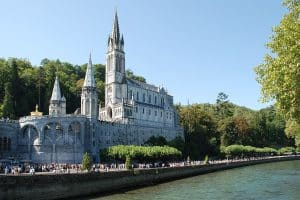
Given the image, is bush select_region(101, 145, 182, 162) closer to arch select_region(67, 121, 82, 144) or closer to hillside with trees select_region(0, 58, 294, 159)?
arch select_region(67, 121, 82, 144)

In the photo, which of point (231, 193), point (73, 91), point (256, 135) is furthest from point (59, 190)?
point (256, 135)

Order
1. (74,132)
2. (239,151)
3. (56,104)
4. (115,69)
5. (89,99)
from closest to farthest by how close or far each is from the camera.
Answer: (74,132) < (89,99) < (56,104) < (115,69) < (239,151)

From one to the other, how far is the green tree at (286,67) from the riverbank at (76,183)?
18762 mm

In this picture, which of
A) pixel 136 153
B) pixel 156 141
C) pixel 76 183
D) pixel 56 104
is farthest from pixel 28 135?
pixel 76 183

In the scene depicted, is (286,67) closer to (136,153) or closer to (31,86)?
(136,153)

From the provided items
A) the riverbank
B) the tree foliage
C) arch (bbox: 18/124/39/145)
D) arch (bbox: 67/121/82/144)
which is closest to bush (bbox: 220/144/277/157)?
the tree foliage

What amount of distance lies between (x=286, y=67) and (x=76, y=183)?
71.5 ft

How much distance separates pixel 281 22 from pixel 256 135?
107 m

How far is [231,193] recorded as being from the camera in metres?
42.9

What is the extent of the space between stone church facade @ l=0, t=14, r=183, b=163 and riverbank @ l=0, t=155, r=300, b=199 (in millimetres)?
19070

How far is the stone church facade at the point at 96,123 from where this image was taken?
69375mm

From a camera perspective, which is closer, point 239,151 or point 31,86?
point 31,86

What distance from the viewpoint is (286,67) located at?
29141mm

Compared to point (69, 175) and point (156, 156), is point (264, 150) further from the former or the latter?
point (69, 175)
